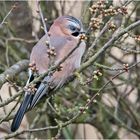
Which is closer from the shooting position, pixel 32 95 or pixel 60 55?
pixel 32 95

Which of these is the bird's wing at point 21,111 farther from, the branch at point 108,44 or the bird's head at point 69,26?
the bird's head at point 69,26

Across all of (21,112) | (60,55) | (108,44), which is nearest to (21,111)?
(21,112)

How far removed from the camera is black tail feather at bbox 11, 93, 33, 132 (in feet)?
10.4

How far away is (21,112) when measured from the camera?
3176mm

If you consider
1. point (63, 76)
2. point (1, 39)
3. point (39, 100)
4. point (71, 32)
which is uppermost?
→ point (1, 39)

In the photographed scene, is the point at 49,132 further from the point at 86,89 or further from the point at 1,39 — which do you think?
the point at 1,39

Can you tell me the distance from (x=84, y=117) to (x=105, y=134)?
0.64 meters

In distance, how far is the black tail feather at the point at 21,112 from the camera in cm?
316

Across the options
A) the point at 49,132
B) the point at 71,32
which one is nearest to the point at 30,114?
the point at 49,132

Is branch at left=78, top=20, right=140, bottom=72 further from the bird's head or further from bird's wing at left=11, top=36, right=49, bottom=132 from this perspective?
the bird's head

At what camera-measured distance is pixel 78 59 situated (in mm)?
3449

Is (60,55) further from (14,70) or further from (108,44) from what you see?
(108,44)

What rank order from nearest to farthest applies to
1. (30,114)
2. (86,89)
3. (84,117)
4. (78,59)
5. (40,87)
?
(40,87)
(78,59)
(84,117)
(86,89)
(30,114)

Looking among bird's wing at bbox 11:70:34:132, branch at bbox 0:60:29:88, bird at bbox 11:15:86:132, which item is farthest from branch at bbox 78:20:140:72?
branch at bbox 0:60:29:88
